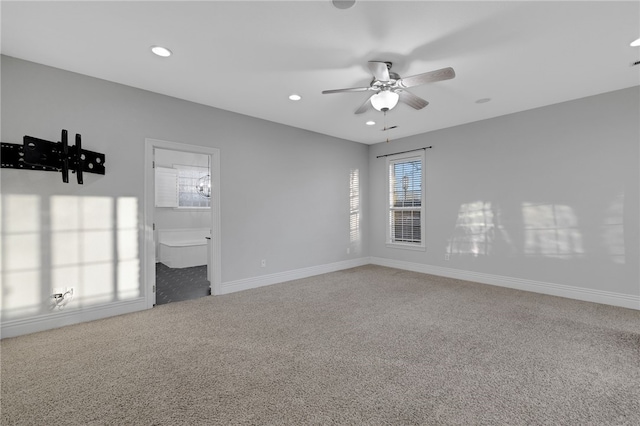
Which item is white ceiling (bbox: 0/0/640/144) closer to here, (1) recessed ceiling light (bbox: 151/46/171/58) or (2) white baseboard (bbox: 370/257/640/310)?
(1) recessed ceiling light (bbox: 151/46/171/58)

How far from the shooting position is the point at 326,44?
8.62 ft

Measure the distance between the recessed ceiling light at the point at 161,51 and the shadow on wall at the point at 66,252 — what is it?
1743 mm

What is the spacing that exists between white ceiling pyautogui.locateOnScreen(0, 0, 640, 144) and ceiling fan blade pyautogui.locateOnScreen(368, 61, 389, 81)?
193mm

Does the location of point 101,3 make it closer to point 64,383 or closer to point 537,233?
point 64,383

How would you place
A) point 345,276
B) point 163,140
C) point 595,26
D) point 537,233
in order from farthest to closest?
point 345,276 < point 537,233 < point 163,140 < point 595,26

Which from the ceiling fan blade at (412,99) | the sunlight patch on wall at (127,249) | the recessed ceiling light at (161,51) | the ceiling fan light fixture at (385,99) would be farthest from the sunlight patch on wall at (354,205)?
the recessed ceiling light at (161,51)

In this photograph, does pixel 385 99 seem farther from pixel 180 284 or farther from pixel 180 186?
pixel 180 186

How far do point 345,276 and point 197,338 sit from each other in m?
3.07

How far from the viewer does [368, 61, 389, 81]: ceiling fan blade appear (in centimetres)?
260

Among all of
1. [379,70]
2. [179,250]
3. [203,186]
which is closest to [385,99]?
[379,70]

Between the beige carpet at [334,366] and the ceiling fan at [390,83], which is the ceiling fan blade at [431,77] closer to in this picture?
the ceiling fan at [390,83]

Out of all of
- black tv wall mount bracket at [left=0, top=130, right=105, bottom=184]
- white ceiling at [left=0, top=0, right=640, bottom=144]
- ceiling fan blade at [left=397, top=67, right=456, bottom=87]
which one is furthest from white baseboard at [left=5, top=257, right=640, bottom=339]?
ceiling fan blade at [left=397, top=67, right=456, bottom=87]

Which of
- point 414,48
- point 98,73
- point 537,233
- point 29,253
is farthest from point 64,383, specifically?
point 537,233

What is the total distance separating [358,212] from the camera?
21.2 feet
